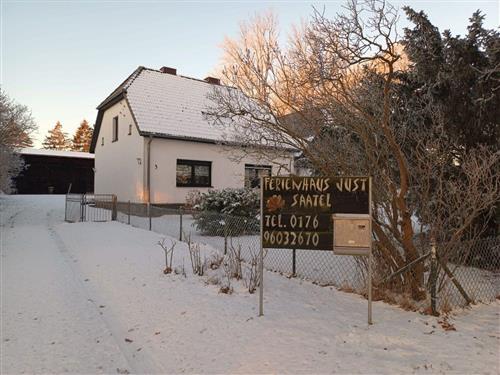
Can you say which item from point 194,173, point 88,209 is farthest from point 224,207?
point 88,209

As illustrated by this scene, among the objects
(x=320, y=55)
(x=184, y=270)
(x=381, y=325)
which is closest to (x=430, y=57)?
(x=320, y=55)

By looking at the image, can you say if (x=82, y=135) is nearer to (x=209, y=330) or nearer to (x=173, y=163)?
(x=173, y=163)

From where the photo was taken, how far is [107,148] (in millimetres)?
23094

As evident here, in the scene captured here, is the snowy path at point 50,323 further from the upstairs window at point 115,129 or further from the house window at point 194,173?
the upstairs window at point 115,129

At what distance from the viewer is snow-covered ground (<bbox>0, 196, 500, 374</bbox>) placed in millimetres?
3510

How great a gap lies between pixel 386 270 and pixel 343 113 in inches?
94.4

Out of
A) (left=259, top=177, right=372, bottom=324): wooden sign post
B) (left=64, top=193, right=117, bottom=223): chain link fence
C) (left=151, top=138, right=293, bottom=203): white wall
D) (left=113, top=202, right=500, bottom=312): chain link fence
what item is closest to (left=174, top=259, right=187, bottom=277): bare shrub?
(left=113, top=202, right=500, bottom=312): chain link fence

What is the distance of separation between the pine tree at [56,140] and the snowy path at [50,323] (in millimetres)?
69639

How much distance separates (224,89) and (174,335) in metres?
5.16

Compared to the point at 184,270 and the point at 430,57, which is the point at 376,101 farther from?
the point at 184,270

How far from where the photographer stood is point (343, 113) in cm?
560

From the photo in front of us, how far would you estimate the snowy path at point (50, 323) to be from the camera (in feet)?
11.7

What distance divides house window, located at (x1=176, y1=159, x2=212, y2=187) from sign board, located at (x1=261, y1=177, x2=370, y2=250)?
1456cm

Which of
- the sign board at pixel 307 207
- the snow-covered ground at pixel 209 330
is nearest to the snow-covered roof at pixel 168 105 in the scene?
the snow-covered ground at pixel 209 330
